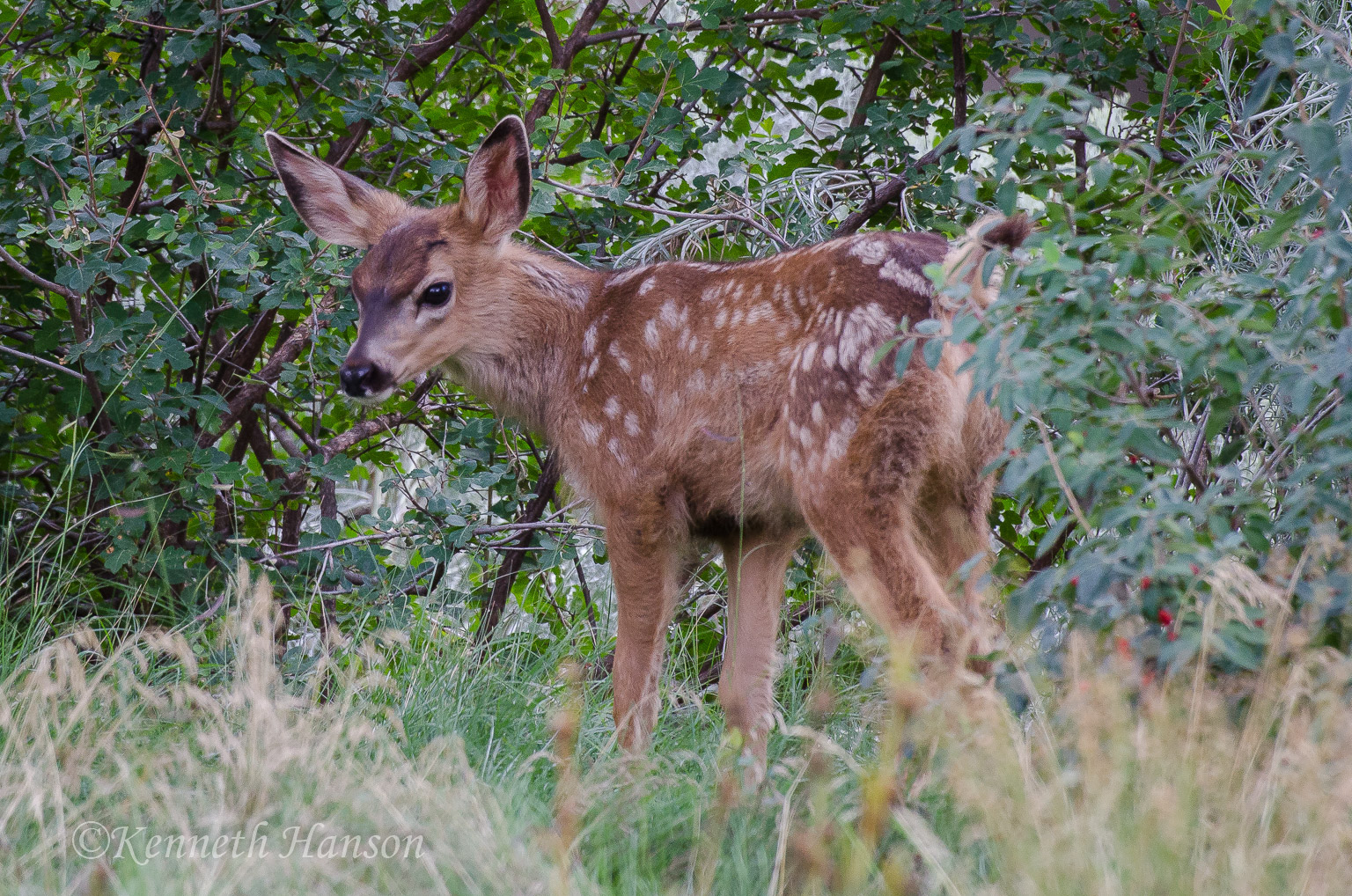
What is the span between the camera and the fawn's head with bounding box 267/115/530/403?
503cm

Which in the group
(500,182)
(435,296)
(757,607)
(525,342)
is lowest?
(757,607)

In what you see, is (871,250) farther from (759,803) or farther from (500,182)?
(759,803)

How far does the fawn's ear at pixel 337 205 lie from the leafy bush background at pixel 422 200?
151 millimetres

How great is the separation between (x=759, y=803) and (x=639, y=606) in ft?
5.43

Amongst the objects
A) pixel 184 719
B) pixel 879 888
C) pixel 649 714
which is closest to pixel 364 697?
pixel 184 719

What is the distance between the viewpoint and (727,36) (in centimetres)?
620

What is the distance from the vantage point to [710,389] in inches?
183

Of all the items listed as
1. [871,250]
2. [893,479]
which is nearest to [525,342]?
[871,250]

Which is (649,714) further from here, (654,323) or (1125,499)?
(1125,499)

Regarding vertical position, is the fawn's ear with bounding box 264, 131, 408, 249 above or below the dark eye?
above

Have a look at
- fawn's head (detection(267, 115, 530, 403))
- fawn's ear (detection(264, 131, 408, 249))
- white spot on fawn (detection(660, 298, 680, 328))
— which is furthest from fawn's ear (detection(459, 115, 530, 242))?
white spot on fawn (detection(660, 298, 680, 328))

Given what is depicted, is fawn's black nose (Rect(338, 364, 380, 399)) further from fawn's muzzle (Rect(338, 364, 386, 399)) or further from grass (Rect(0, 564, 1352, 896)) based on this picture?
grass (Rect(0, 564, 1352, 896))

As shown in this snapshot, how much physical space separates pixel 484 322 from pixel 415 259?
0.38 m

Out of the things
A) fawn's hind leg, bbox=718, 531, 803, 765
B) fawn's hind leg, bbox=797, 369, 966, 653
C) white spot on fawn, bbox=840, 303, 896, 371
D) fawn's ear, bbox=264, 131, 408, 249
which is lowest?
fawn's hind leg, bbox=718, 531, 803, 765
